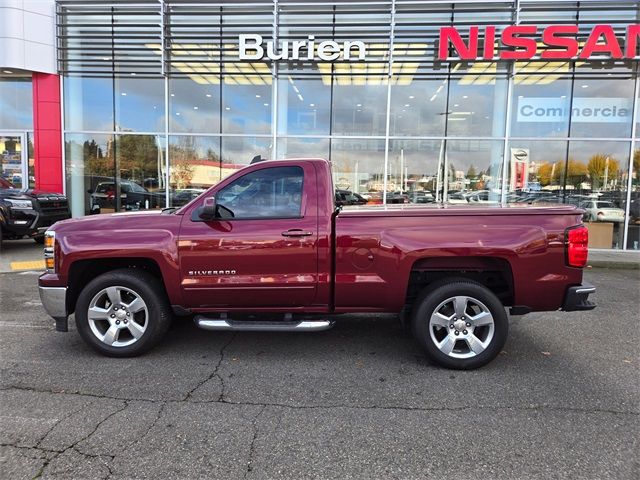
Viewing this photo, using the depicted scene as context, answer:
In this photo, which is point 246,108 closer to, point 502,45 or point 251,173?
point 502,45

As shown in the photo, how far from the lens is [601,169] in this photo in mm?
12875

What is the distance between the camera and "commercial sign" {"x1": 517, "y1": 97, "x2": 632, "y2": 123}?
12.7 meters

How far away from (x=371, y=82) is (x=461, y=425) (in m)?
11.8

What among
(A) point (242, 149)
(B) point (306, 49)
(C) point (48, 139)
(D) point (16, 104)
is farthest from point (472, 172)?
(D) point (16, 104)

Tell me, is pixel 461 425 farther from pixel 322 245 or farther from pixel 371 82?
pixel 371 82

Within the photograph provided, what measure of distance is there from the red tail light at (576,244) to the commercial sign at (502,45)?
376 inches

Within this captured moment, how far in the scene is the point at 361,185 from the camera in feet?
45.5

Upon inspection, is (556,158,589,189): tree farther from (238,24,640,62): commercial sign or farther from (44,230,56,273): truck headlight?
(44,230,56,273): truck headlight

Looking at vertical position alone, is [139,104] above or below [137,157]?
above

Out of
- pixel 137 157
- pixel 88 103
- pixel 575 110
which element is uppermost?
pixel 88 103

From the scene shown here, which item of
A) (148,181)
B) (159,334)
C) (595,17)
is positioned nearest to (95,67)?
(148,181)

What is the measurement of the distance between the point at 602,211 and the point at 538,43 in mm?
4897

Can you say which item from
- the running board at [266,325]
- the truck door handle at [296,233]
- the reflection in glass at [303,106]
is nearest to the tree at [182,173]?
the reflection in glass at [303,106]

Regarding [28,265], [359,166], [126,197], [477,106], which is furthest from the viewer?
[126,197]
